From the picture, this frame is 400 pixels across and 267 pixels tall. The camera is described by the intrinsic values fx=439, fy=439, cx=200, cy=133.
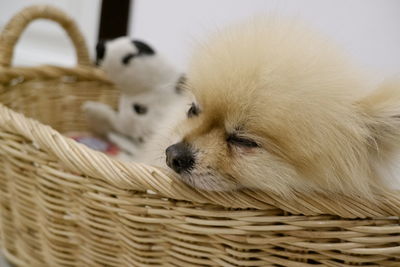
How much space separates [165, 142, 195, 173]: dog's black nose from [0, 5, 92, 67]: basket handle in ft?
2.56

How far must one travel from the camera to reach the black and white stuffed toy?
1.40 m

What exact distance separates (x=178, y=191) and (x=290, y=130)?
0.67ft

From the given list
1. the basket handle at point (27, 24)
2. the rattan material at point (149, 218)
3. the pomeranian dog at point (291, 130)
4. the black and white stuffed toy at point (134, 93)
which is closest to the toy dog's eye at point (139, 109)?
the black and white stuffed toy at point (134, 93)

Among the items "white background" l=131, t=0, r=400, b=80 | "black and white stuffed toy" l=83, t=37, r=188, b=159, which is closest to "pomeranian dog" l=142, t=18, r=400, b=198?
"white background" l=131, t=0, r=400, b=80

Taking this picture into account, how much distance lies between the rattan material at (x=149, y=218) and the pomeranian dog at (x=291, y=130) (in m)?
0.04

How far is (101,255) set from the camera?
2.82 feet

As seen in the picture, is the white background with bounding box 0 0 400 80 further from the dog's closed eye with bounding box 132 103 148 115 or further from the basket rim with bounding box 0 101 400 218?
the basket rim with bounding box 0 101 400 218

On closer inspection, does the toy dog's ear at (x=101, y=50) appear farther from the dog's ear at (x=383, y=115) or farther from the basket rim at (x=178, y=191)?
the dog's ear at (x=383, y=115)

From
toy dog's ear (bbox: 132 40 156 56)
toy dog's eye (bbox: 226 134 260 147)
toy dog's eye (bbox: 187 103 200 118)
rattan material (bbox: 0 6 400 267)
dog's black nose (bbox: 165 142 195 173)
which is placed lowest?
rattan material (bbox: 0 6 400 267)

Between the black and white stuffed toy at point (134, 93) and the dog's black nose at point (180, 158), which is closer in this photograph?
the dog's black nose at point (180, 158)

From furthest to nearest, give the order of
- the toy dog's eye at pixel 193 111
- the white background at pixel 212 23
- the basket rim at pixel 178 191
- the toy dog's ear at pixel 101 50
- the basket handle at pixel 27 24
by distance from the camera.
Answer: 1. the toy dog's ear at pixel 101 50
2. the basket handle at pixel 27 24
3. the white background at pixel 212 23
4. the toy dog's eye at pixel 193 111
5. the basket rim at pixel 178 191

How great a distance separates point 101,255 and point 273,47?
0.51 m

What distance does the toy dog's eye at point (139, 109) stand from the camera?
1486 millimetres

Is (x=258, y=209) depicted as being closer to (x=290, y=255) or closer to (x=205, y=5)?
(x=290, y=255)
